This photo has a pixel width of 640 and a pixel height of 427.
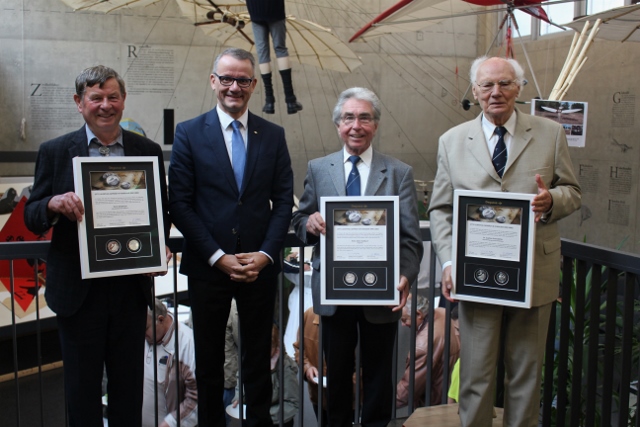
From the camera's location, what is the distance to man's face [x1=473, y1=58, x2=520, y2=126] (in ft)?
7.21

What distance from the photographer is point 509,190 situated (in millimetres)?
2260

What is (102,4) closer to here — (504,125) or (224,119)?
(224,119)

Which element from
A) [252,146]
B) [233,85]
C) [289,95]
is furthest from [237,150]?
[289,95]

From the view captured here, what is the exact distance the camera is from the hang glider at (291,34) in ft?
29.7

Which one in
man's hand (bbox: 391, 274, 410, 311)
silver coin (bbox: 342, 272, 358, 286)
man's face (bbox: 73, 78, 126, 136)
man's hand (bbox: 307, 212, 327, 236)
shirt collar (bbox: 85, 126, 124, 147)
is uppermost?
man's face (bbox: 73, 78, 126, 136)

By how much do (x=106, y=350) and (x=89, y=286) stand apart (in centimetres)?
26

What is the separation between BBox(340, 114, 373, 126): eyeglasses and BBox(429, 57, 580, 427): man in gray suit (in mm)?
299

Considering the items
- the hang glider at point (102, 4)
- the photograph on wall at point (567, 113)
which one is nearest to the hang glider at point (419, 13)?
the photograph on wall at point (567, 113)

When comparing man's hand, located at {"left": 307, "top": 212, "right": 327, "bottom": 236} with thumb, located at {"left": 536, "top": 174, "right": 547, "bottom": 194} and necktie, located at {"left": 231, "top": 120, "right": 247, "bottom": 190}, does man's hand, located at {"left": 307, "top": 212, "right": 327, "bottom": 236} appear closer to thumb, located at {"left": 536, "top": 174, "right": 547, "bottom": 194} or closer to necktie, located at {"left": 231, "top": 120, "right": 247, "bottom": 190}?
necktie, located at {"left": 231, "top": 120, "right": 247, "bottom": 190}

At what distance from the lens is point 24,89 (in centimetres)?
884

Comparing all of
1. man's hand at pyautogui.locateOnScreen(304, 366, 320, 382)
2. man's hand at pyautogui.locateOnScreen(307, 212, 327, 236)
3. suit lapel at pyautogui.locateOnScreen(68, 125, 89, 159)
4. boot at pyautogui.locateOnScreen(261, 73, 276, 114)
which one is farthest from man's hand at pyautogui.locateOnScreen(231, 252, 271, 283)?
boot at pyautogui.locateOnScreen(261, 73, 276, 114)

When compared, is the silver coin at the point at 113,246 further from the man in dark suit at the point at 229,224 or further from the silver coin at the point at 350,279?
the silver coin at the point at 350,279

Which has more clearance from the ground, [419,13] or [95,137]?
[419,13]

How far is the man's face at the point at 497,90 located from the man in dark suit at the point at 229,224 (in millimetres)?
794
